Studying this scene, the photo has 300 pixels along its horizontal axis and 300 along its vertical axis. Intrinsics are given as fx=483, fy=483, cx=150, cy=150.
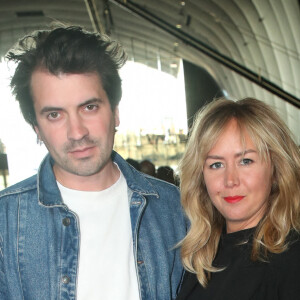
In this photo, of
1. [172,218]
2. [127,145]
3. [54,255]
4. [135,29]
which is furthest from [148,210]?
[135,29]

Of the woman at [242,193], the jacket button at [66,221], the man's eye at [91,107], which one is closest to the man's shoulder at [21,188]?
the jacket button at [66,221]

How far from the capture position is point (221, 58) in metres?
6.59

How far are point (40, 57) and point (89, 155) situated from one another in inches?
24.0

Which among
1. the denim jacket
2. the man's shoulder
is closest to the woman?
the denim jacket

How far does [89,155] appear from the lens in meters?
2.52

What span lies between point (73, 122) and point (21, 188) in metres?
0.47

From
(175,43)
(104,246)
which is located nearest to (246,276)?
(104,246)

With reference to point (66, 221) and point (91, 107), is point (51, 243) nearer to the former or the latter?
point (66, 221)

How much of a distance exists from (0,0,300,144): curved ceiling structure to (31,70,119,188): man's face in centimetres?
1403

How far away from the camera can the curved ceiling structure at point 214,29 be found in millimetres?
19391

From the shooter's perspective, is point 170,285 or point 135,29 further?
point 135,29

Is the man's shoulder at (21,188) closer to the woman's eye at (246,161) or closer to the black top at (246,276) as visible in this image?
the black top at (246,276)

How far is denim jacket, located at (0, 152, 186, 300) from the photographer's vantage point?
243 cm

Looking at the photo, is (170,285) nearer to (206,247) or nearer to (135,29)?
(206,247)
